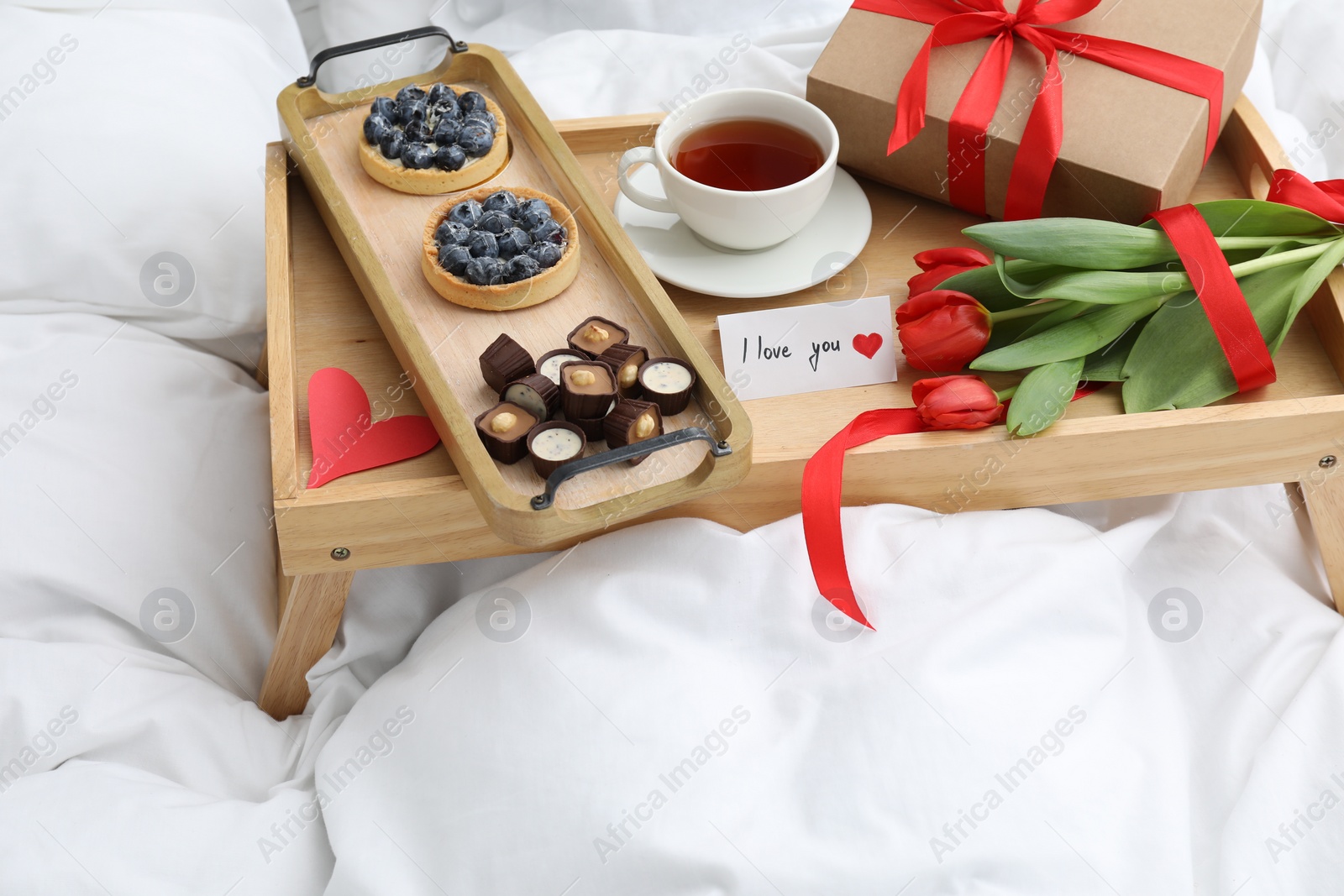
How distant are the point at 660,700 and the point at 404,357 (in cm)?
37

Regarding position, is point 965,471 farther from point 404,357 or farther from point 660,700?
point 404,357

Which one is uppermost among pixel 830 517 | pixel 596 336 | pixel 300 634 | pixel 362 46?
pixel 362 46

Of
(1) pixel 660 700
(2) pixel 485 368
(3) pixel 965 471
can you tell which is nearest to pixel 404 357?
(2) pixel 485 368

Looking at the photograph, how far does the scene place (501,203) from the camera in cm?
97

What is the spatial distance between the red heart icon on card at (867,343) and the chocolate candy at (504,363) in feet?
1.08

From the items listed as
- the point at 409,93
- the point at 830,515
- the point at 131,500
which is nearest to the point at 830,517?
the point at 830,515

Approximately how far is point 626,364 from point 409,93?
44 centimetres

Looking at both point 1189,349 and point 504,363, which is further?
point 1189,349

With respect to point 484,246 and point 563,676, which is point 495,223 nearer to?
point 484,246

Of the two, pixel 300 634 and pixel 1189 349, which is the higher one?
pixel 1189 349

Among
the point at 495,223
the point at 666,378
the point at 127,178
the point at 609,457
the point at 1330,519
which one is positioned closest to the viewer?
the point at 609,457

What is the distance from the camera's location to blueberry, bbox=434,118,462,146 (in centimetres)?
103

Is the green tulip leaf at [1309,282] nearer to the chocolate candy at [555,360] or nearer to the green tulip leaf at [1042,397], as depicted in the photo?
the green tulip leaf at [1042,397]

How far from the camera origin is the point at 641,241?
1080mm
